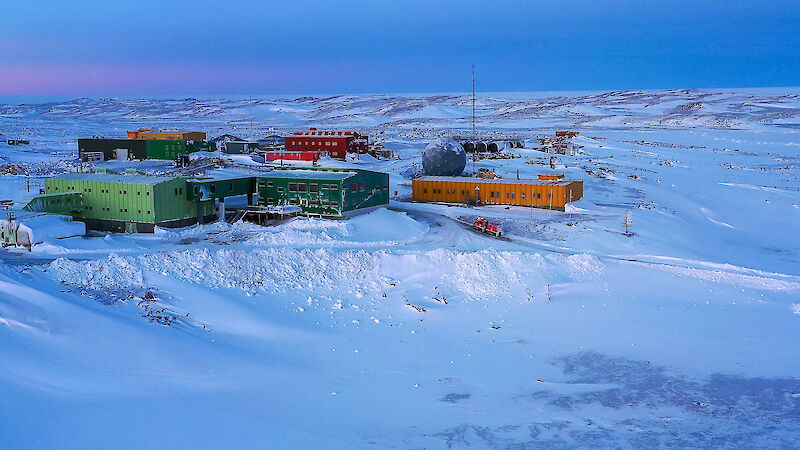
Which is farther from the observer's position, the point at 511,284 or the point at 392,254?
the point at 392,254

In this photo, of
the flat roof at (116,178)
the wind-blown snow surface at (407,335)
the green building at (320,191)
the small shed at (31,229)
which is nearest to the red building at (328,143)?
the wind-blown snow surface at (407,335)

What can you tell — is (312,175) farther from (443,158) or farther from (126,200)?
(443,158)

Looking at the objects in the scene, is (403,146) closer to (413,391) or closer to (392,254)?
(392,254)

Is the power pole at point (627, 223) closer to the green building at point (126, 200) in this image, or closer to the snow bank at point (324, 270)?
the snow bank at point (324, 270)

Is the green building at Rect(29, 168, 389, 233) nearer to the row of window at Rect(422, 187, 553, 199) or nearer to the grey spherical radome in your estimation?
the row of window at Rect(422, 187, 553, 199)

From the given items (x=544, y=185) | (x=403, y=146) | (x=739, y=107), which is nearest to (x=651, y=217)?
(x=544, y=185)

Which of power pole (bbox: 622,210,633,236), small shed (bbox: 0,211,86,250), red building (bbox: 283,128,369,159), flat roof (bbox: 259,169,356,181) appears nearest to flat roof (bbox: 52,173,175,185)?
small shed (bbox: 0,211,86,250)
